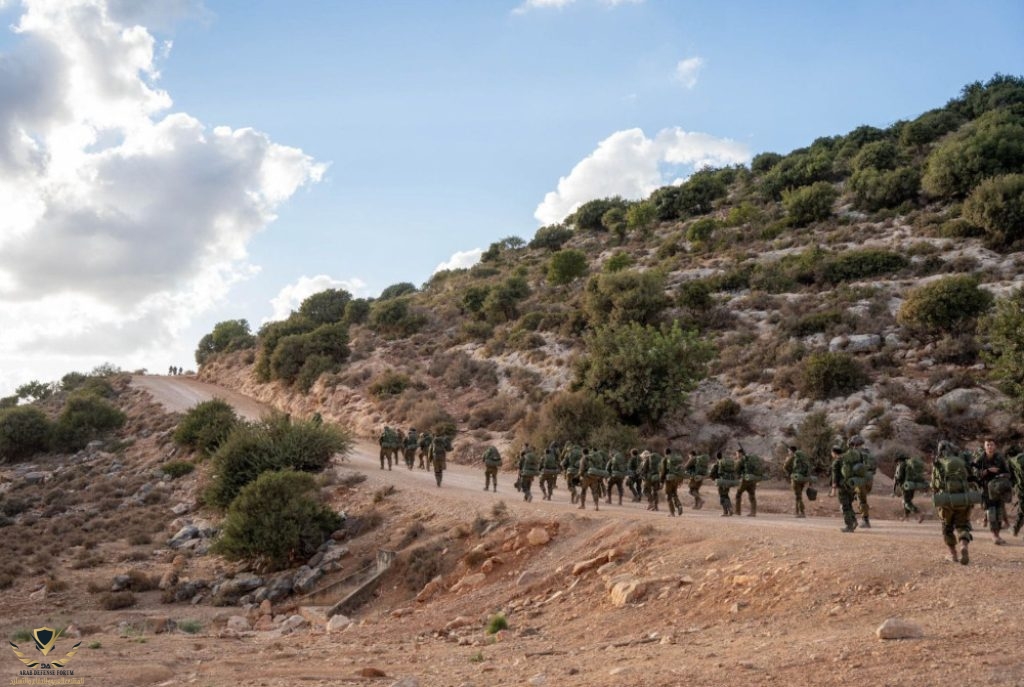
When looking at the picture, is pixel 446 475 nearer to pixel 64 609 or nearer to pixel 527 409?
pixel 527 409

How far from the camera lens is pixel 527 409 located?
34.5 m

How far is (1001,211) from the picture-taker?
131 feet

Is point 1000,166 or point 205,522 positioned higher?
point 1000,166

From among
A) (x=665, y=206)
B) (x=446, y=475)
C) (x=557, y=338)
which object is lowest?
(x=446, y=475)

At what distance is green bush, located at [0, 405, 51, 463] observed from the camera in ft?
136

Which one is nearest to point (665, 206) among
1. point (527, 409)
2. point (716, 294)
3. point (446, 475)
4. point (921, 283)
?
point (716, 294)

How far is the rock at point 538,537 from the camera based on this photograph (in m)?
15.4

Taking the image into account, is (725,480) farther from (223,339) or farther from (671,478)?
(223,339)

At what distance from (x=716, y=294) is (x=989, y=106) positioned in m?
45.3

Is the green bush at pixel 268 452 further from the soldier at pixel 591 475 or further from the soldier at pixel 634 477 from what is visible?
the soldier at pixel 634 477

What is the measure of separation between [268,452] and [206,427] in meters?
10.8

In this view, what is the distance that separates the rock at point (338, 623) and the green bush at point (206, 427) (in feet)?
69.5

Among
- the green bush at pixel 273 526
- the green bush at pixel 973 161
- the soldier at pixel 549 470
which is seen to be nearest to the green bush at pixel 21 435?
the green bush at pixel 273 526

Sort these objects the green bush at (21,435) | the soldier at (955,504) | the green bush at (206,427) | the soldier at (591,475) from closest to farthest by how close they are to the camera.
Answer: the soldier at (955,504), the soldier at (591,475), the green bush at (206,427), the green bush at (21,435)
